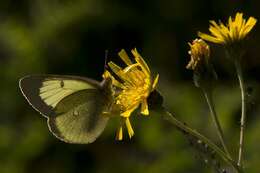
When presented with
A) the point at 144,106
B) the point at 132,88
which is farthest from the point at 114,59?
the point at 144,106

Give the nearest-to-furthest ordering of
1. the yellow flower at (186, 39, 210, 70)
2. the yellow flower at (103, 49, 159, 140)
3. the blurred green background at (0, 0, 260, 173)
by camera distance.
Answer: the yellow flower at (103, 49, 159, 140) → the yellow flower at (186, 39, 210, 70) → the blurred green background at (0, 0, 260, 173)

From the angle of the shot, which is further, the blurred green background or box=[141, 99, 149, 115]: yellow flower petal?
the blurred green background

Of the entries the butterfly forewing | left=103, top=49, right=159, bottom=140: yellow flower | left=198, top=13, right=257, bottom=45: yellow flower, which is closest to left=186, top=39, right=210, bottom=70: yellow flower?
left=198, top=13, right=257, bottom=45: yellow flower

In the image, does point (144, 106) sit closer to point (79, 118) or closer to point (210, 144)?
point (210, 144)

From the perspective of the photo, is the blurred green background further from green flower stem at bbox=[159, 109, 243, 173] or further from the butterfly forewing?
green flower stem at bbox=[159, 109, 243, 173]

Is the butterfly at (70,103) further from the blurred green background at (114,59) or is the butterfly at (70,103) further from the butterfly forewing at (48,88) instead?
the blurred green background at (114,59)

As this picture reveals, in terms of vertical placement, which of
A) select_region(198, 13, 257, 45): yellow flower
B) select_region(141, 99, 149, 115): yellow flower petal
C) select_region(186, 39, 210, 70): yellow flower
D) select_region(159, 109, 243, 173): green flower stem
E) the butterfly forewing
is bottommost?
select_region(159, 109, 243, 173): green flower stem

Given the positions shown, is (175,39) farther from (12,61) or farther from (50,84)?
(50,84)
